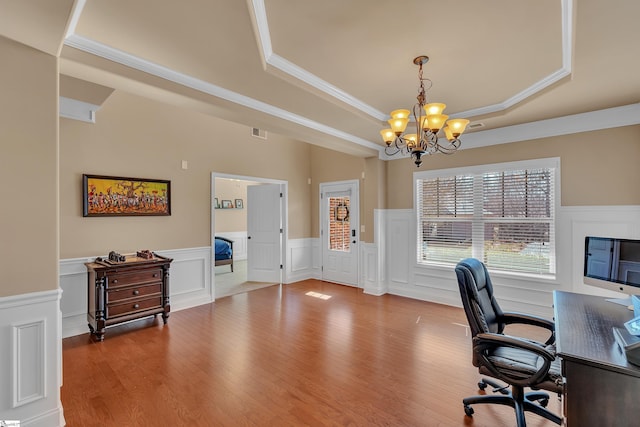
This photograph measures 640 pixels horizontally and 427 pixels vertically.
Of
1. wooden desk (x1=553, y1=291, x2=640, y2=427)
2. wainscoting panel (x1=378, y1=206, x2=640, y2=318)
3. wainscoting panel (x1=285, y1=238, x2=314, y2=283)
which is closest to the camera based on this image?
wooden desk (x1=553, y1=291, x2=640, y2=427)

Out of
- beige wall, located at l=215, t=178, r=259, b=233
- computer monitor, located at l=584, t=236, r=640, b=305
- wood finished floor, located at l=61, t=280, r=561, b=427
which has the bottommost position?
wood finished floor, located at l=61, t=280, r=561, b=427

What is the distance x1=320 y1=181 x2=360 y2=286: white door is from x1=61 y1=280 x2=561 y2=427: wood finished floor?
1.78 meters

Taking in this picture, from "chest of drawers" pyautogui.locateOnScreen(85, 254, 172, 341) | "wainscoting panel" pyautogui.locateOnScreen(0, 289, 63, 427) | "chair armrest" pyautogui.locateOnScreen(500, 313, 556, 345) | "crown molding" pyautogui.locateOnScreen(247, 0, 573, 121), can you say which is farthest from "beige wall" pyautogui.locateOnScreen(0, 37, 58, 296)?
"chair armrest" pyautogui.locateOnScreen(500, 313, 556, 345)

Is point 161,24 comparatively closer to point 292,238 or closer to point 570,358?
point 570,358

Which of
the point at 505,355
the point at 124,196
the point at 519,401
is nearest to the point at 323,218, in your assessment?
the point at 124,196

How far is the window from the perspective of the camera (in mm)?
3875

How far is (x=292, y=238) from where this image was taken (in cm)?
621

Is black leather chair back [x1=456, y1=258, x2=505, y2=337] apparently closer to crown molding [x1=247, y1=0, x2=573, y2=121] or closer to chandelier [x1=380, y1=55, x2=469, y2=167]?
chandelier [x1=380, y1=55, x2=469, y2=167]

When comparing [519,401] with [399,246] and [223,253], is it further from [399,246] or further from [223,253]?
[223,253]

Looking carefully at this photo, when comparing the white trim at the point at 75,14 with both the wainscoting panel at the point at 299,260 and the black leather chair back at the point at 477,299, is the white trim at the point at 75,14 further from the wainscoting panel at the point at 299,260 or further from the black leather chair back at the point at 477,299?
the wainscoting panel at the point at 299,260

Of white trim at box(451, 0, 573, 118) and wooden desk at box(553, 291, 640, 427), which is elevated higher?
white trim at box(451, 0, 573, 118)

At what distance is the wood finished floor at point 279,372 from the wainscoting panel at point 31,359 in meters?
0.24

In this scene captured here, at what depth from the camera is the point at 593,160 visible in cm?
352

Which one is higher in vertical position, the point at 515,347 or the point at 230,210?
the point at 230,210
